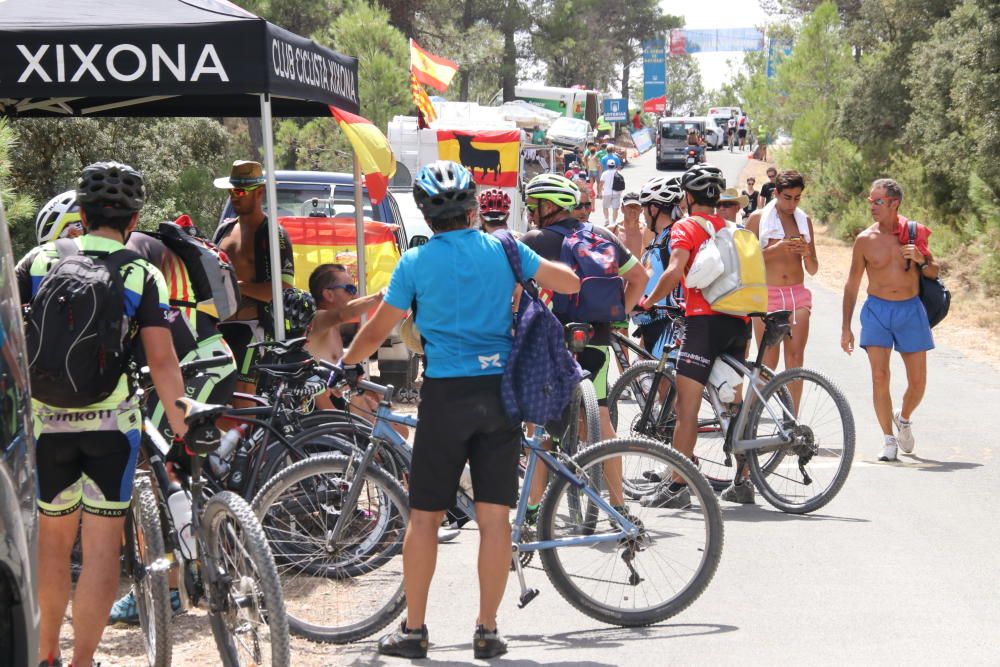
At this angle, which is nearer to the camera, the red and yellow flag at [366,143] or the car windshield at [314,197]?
the red and yellow flag at [366,143]

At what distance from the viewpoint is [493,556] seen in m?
4.83

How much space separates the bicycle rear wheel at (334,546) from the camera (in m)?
5.16

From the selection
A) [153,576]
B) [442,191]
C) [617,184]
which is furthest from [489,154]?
[153,576]

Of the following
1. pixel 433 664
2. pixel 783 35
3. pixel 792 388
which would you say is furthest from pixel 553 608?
pixel 783 35

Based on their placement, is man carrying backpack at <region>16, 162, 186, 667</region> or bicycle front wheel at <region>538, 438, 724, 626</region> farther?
bicycle front wheel at <region>538, 438, 724, 626</region>

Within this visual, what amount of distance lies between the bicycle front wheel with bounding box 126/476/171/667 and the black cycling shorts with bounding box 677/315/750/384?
3593 millimetres

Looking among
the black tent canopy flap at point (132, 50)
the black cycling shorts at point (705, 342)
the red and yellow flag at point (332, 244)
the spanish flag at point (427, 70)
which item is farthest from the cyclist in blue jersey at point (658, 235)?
the spanish flag at point (427, 70)

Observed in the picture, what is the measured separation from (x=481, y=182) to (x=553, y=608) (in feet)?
54.9

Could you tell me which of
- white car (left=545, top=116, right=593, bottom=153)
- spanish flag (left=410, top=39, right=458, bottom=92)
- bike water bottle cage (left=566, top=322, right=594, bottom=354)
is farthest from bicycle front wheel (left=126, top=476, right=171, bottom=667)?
white car (left=545, top=116, right=593, bottom=153)

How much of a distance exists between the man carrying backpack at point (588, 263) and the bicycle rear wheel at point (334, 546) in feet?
5.52

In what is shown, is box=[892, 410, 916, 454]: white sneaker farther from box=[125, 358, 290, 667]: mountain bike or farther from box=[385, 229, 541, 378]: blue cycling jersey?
box=[125, 358, 290, 667]: mountain bike

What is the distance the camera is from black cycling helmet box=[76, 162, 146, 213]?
4441 millimetres

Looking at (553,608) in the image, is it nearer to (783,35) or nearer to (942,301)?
(942,301)

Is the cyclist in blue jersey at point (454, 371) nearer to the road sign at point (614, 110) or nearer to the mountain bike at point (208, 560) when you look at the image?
the mountain bike at point (208, 560)
